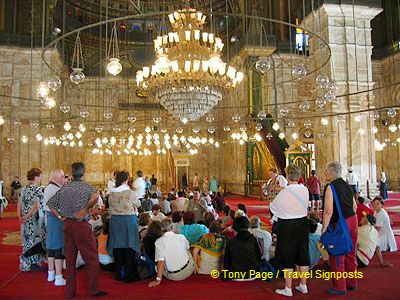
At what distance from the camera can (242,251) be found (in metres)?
4.40

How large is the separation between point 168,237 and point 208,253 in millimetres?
574

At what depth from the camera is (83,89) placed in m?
23.6

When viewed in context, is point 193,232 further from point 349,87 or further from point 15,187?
point 15,187

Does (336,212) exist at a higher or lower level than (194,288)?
higher

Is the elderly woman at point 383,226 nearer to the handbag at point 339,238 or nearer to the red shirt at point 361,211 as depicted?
the red shirt at point 361,211

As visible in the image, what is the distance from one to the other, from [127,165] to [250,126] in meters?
9.59

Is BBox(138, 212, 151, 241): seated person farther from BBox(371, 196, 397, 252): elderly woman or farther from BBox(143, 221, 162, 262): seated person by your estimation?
BBox(371, 196, 397, 252): elderly woman

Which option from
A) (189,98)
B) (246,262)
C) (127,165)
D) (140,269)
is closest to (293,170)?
(246,262)

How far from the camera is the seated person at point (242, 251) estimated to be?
14.5 ft

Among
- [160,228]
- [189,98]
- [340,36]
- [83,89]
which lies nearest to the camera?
[160,228]

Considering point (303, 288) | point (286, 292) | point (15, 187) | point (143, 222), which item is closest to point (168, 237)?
point (143, 222)

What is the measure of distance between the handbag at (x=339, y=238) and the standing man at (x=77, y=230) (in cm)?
235

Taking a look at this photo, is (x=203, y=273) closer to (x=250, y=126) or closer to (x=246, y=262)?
(x=246, y=262)

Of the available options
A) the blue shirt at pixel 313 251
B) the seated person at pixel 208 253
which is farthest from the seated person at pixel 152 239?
the blue shirt at pixel 313 251
